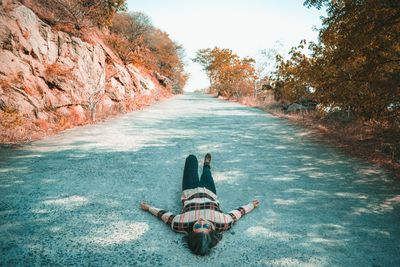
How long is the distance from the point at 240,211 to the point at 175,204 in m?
0.97

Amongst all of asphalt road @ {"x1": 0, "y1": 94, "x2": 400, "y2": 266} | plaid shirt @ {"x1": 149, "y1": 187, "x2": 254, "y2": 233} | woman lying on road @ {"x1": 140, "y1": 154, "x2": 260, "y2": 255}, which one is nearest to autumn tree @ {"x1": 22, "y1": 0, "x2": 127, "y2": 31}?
asphalt road @ {"x1": 0, "y1": 94, "x2": 400, "y2": 266}

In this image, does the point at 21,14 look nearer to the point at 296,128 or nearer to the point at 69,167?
the point at 69,167

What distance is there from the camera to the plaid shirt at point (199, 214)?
2964 mm

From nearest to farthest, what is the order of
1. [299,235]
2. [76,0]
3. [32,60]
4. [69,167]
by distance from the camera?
[299,235] < [69,167] < [32,60] < [76,0]

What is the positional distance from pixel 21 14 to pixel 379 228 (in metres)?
11.4

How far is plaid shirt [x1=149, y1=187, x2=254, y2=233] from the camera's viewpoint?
296 centimetres

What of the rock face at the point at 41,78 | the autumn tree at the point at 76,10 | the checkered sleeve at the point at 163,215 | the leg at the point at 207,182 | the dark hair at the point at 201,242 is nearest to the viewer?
the dark hair at the point at 201,242

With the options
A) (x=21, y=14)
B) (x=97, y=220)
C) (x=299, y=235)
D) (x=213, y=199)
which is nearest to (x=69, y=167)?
(x=97, y=220)

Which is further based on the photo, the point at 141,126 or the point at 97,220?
the point at 141,126

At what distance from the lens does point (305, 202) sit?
3939mm

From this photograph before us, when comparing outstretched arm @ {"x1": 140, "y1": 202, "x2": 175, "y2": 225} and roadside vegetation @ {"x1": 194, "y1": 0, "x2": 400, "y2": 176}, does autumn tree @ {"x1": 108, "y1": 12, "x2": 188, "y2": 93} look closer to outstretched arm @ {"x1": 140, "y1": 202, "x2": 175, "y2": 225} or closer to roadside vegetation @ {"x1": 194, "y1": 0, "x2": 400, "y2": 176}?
roadside vegetation @ {"x1": 194, "y1": 0, "x2": 400, "y2": 176}

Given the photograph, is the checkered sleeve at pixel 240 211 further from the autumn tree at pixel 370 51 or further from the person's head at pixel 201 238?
the autumn tree at pixel 370 51

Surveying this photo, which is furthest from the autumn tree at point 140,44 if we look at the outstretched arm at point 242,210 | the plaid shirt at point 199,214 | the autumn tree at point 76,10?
the outstretched arm at point 242,210

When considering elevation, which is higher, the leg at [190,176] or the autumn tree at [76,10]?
the autumn tree at [76,10]
